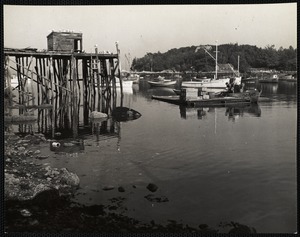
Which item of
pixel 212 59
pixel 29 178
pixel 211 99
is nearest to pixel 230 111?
pixel 211 99

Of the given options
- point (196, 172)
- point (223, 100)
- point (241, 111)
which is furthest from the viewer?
point (223, 100)

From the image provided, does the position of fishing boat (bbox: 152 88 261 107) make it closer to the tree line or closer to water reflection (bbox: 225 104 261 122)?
water reflection (bbox: 225 104 261 122)

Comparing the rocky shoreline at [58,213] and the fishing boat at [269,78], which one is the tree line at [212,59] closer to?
the fishing boat at [269,78]

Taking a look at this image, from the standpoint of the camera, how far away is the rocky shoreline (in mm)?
7891

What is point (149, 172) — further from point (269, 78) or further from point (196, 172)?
point (269, 78)

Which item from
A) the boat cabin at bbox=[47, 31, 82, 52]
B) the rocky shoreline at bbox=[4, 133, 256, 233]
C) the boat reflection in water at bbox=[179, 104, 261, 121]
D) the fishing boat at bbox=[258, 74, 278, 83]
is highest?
the boat cabin at bbox=[47, 31, 82, 52]

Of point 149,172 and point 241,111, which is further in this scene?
point 241,111

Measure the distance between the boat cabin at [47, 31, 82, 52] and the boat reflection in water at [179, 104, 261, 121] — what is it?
959cm

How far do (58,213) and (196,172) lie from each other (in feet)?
15.7

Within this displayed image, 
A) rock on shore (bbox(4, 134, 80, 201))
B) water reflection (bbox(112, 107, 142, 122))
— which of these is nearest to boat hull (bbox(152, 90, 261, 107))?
water reflection (bbox(112, 107, 142, 122))

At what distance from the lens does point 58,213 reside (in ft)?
27.4

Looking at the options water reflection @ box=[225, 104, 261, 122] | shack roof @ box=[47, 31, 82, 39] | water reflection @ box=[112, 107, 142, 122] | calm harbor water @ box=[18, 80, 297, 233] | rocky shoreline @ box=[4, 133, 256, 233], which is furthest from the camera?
shack roof @ box=[47, 31, 82, 39]

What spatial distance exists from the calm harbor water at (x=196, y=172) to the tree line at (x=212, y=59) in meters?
15.9

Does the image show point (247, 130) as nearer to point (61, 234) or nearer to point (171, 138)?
point (171, 138)
